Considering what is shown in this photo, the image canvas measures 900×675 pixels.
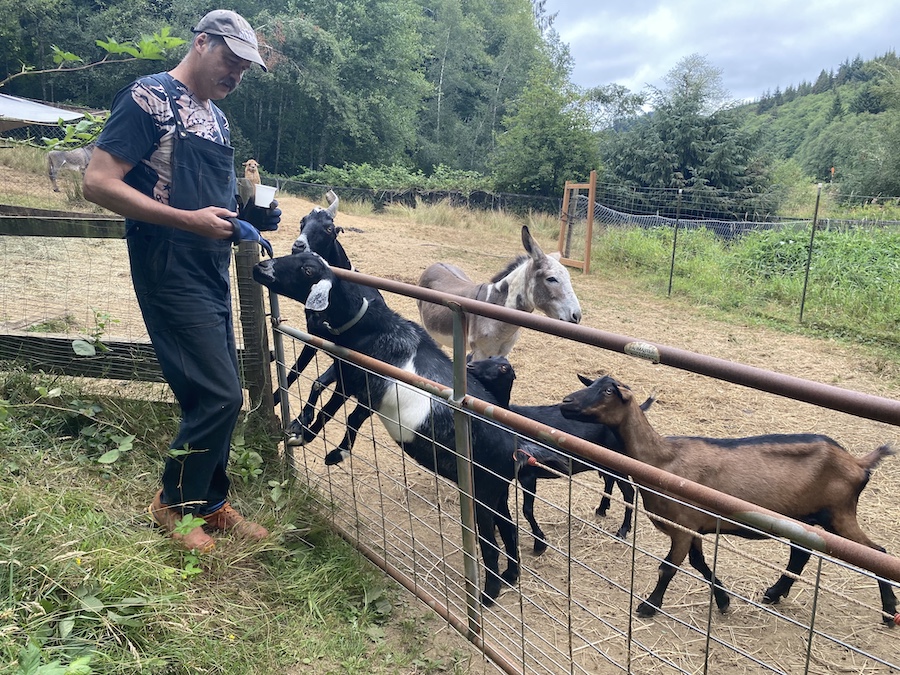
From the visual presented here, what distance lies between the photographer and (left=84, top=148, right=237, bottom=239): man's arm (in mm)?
1983

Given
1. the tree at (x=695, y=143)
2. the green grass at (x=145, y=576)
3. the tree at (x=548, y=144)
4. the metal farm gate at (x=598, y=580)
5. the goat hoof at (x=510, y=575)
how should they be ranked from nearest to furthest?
the metal farm gate at (x=598, y=580), the green grass at (x=145, y=576), the goat hoof at (x=510, y=575), the tree at (x=695, y=143), the tree at (x=548, y=144)

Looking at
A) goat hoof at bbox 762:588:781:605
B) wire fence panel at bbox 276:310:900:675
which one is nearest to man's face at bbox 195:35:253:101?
wire fence panel at bbox 276:310:900:675

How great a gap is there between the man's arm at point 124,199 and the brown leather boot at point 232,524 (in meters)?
1.22

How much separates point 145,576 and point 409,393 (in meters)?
1.39

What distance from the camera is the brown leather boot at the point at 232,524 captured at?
2529mm

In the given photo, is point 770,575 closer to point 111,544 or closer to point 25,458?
point 111,544

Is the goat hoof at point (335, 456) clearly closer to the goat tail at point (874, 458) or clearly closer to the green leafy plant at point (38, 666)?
the green leafy plant at point (38, 666)

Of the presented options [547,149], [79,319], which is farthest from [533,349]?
[547,149]

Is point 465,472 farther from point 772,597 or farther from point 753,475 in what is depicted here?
point 772,597

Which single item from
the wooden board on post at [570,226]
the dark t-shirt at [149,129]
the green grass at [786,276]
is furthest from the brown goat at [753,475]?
the wooden board on post at [570,226]

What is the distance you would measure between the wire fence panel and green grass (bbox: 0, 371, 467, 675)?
21cm

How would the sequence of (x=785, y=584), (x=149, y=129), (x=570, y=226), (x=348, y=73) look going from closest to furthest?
(x=149, y=129) → (x=785, y=584) → (x=570, y=226) → (x=348, y=73)

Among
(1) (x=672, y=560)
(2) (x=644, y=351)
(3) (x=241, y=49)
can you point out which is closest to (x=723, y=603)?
(1) (x=672, y=560)

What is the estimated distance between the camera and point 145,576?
2.04 metres
